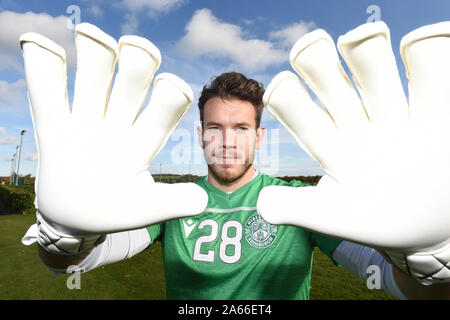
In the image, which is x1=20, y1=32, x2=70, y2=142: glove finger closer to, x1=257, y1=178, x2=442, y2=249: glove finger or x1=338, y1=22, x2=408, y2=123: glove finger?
x1=257, y1=178, x2=442, y2=249: glove finger

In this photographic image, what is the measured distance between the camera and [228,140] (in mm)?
1919

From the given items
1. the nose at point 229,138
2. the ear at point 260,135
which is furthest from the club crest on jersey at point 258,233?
the ear at point 260,135

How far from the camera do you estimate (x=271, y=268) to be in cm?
→ 166

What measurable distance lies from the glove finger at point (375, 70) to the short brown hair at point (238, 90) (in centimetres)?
131

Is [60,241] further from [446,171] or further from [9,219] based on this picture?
[9,219]

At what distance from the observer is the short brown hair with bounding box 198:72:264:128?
7.06ft

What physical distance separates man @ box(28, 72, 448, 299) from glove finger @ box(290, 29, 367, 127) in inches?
35.1

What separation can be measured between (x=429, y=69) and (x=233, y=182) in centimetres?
145

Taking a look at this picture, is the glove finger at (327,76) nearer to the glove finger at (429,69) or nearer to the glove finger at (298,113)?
the glove finger at (298,113)

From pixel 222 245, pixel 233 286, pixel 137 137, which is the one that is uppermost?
pixel 137 137

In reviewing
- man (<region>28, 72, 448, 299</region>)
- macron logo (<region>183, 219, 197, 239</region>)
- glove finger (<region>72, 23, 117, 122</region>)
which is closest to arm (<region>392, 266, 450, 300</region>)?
man (<region>28, 72, 448, 299</region>)

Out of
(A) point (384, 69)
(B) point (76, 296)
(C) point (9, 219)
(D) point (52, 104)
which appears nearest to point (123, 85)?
(D) point (52, 104)

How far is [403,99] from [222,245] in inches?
53.4

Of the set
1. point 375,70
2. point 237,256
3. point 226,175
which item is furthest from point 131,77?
point 237,256
